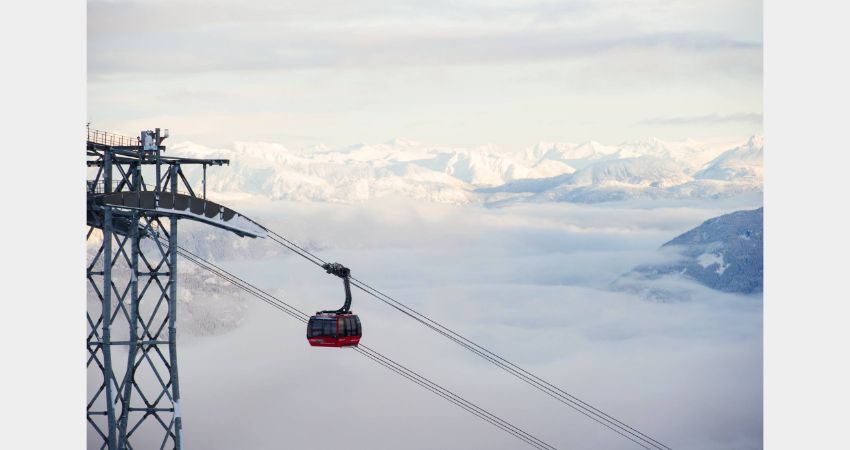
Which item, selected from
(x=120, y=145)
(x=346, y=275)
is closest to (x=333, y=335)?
(x=346, y=275)

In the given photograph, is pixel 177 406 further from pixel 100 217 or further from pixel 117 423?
pixel 100 217

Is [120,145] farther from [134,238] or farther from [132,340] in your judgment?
[132,340]

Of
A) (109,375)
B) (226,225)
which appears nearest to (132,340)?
(109,375)

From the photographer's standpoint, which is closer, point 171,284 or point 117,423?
point 171,284

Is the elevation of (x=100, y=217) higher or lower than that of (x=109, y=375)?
higher

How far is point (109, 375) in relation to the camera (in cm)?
10462

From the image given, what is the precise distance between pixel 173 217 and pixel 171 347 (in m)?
7.76

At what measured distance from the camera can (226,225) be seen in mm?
102812

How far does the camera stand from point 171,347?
334 ft

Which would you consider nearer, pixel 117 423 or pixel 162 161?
pixel 162 161

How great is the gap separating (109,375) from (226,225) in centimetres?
1193

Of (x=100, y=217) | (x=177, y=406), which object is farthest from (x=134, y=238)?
(x=177, y=406)

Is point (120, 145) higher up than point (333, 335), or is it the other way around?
point (120, 145)

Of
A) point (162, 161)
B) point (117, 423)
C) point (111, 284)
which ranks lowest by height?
point (117, 423)
